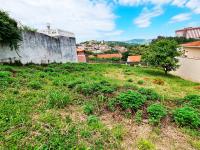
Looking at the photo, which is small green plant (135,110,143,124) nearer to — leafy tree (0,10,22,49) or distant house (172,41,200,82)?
leafy tree (0,10,22,49)

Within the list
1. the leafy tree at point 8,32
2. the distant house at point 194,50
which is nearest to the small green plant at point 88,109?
the leafy tree at point 8,32

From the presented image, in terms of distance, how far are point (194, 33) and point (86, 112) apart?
2309 inches

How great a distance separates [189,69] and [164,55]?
82.3 inches

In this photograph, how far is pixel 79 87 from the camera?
5805mm

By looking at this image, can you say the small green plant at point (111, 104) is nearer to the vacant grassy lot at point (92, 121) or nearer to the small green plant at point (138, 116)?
the vacant grassy lot at point (92, 121)

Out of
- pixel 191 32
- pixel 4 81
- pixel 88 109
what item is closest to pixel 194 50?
pixel 88 109

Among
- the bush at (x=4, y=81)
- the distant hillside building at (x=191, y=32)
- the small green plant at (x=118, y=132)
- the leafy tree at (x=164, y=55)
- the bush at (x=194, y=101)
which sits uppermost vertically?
the distant hillside building at (x=191, y=32)

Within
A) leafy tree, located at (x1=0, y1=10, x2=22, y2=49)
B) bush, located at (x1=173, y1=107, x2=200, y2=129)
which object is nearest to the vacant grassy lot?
bush, located at (x1=173, y1=107, x2=200, y2=129)

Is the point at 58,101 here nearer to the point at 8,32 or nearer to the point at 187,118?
the point at 187,118

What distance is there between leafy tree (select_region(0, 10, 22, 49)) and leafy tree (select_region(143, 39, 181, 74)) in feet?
30.3

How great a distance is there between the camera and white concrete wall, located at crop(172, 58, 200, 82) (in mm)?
13250

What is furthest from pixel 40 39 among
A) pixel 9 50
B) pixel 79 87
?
pixel 79 87

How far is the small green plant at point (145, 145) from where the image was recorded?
10.6 ft

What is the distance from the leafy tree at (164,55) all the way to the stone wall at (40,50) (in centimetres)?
690
